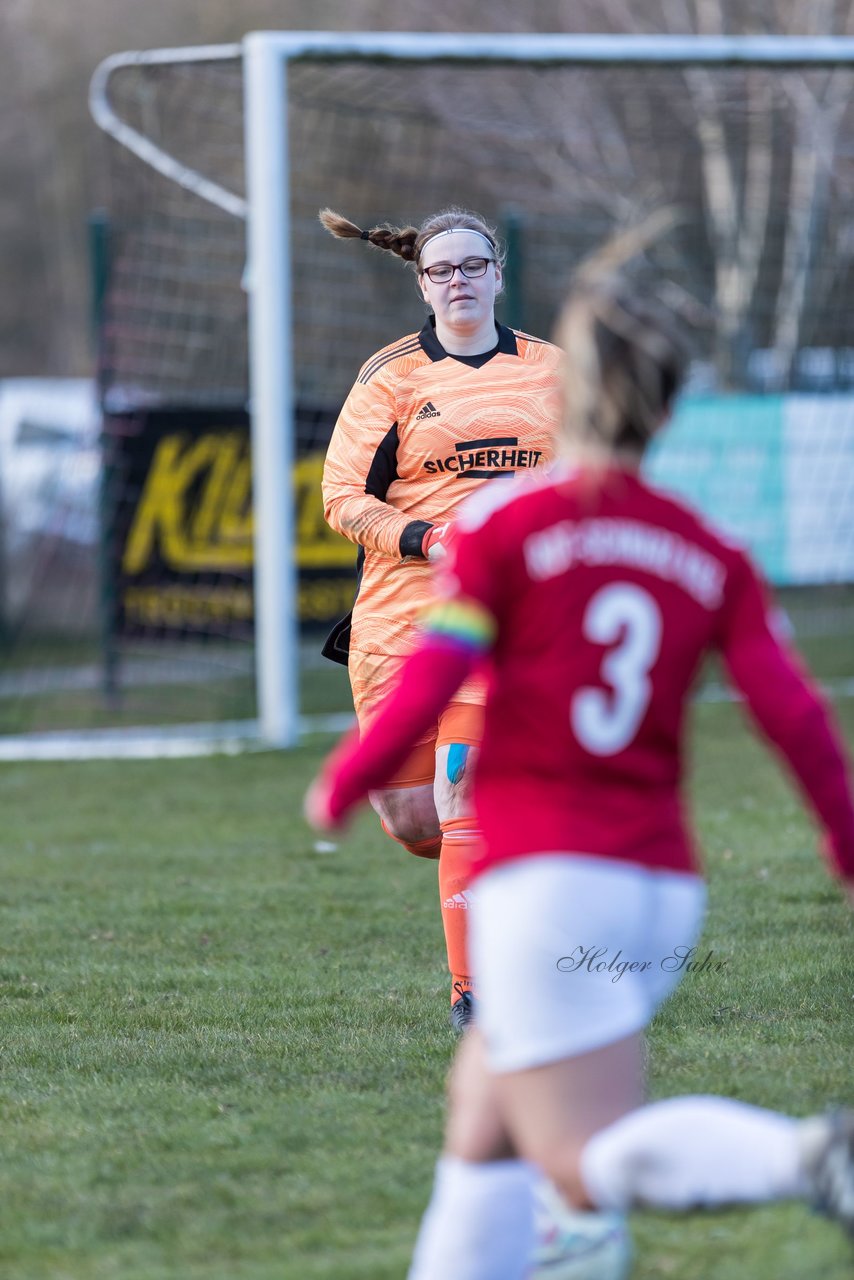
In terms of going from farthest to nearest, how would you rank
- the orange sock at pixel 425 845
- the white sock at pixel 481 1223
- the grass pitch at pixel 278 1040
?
the orange sock at pixel 425 845
the grass pitch at pixel 278 1040
the white sock at pixel 481 1223

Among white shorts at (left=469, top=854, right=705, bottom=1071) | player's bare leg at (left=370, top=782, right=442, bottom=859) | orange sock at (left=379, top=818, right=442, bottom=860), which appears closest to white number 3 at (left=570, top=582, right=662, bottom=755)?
white shorts at (left=469, top=854, right=705, bottom=1071)

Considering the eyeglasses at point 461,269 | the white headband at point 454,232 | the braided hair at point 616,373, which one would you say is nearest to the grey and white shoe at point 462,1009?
the eyeglasses at point 461,269

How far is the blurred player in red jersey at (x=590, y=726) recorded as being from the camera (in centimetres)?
255

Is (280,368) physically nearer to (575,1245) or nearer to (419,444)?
(419,444)

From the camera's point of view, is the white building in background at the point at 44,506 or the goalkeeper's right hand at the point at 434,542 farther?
the white building in background at the point at 44,506

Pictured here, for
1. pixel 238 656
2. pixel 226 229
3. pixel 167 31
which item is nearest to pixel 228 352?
pixel 226 229

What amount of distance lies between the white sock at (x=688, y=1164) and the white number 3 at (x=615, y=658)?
0.54 metres

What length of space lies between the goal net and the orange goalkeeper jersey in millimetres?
4843

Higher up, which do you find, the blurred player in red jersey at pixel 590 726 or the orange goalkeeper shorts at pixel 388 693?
the blurred player in red jersey at pixel 590 726

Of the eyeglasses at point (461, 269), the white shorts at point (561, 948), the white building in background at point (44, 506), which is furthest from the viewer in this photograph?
the white building in background at point (44, 506)

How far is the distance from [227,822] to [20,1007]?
3.24 meters

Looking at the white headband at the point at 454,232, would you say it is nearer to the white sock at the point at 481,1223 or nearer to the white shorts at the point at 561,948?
the white shorts at the point at 561,948

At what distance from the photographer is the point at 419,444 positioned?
4992 millimetres

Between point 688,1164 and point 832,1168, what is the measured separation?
0.19 m
